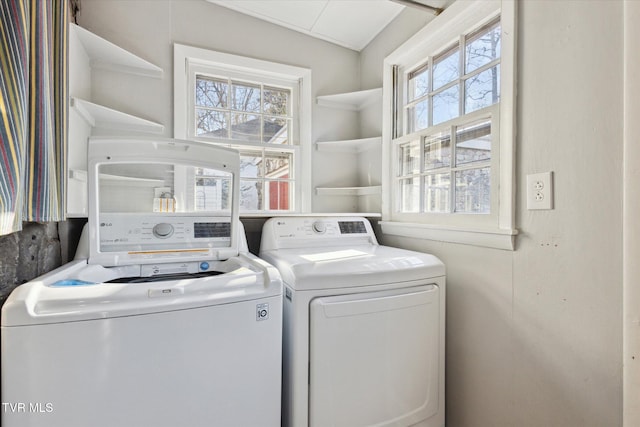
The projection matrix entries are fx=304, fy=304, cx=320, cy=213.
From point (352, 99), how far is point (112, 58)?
62.3 inches

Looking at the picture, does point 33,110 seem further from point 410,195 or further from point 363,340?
point 410,195

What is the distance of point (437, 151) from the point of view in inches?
68.4

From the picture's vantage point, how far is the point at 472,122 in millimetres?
1497

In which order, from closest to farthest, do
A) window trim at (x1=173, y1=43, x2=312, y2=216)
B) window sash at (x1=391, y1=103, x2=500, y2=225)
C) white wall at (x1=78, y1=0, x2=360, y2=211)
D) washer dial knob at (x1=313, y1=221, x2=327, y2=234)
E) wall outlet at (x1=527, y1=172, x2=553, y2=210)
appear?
wall outlet at (x1=527, y1=172, x2=553, y2=210)
window sash at (x1=391, y1=103, x2=500, y2=225)
washer dial knob at (x1=313, y1=221, x2=327, y2=234)
white wall at (x1=78, y1=0, x2=360, y2=211)
window trim at (x1=173, y1=43, x2=312, y2=216)

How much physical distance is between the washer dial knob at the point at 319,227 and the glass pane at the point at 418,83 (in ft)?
3.31

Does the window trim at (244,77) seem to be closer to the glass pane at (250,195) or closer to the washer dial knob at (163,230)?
the glass pane at (250,195)

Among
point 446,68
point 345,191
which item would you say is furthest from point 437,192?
point 345,191

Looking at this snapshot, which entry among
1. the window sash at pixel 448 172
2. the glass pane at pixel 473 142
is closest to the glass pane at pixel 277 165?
the window sash at pixel 448 172

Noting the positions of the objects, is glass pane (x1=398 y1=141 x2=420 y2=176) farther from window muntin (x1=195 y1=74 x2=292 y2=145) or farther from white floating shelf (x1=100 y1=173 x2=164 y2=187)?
white floating shelf (x1=100 y1=173 x2=164 y2=187)

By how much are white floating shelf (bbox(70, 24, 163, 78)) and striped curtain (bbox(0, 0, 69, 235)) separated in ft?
1.39

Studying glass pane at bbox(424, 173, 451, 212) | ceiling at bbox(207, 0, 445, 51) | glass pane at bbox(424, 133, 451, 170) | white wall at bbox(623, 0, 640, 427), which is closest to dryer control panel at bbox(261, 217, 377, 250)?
glass pane at bbox(424, 173, 451, 212)

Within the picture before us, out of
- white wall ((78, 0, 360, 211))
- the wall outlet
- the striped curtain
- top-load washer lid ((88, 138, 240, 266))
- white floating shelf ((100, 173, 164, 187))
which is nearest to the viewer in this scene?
the striped curtain

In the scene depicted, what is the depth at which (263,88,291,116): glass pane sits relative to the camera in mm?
2299

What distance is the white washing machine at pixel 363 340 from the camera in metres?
1.12
